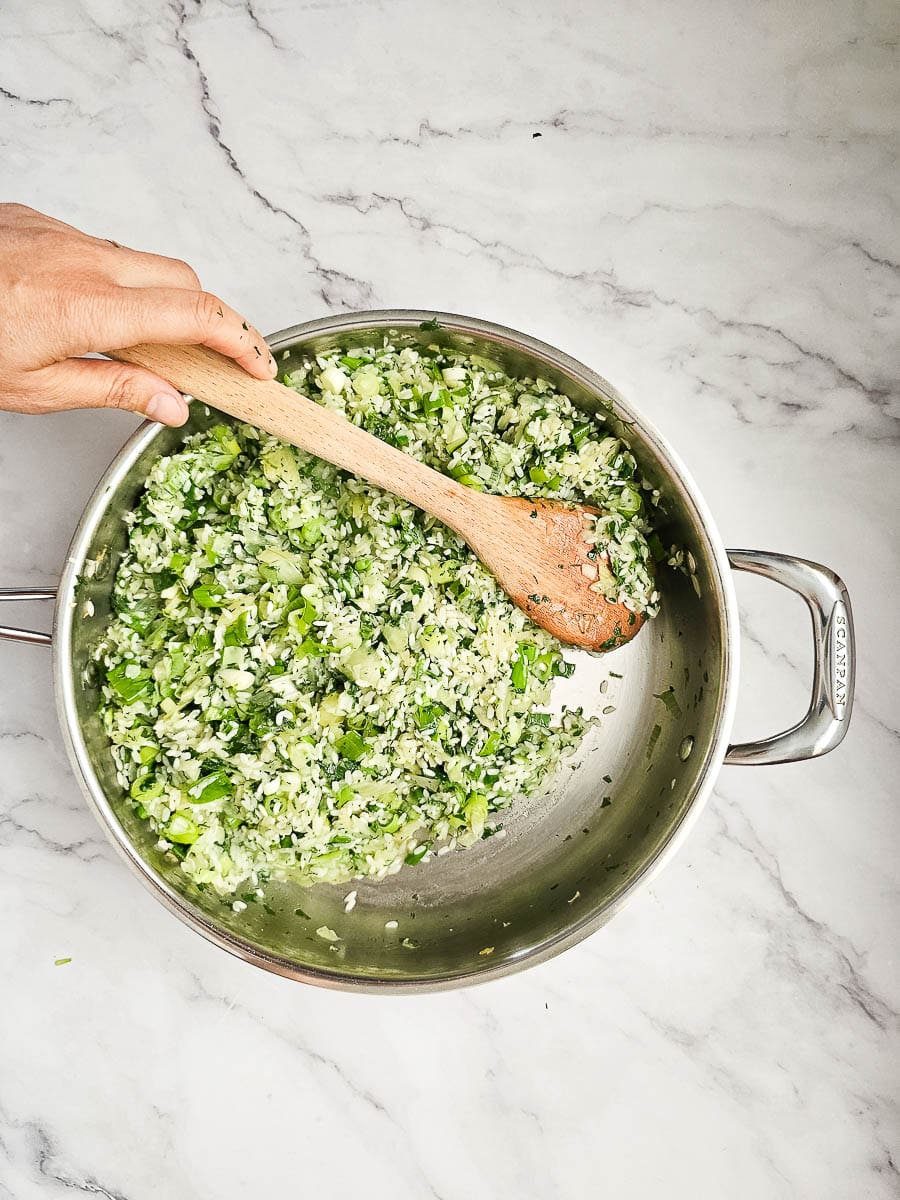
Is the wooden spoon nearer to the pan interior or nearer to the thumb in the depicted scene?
the thumb

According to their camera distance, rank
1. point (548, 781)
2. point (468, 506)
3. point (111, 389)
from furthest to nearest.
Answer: point (548, 781)
point (468, 506)
point (111, 389)

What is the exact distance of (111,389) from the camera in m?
1.59

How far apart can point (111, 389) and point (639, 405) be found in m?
1.10

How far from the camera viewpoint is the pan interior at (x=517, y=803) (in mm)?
1703

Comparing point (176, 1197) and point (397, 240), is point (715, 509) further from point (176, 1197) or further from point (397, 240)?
A: point (176, 1197)

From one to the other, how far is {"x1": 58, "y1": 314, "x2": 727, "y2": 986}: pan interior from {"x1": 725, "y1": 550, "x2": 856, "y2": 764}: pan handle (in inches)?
4.2

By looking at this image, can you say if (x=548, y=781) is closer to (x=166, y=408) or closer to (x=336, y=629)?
(x=336, y=629)

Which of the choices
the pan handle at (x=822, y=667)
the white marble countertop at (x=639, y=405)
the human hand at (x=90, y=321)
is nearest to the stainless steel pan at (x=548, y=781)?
the pan handle at (x=822, y=667)

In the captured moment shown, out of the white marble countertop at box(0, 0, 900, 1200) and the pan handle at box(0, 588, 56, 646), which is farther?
the white marble countertop at box(0, 0, 900, 1200)

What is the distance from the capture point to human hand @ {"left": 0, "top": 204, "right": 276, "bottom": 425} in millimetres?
1462

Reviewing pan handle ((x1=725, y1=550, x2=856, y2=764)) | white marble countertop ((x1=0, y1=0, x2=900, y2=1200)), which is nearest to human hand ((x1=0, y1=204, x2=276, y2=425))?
white marble countertop ((x1=0, y1=0, x2=900, y2=1200))

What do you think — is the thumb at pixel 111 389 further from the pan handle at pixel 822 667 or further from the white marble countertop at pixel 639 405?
the pan handle at pixel 822 667

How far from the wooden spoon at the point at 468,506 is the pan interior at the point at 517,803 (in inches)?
5.5

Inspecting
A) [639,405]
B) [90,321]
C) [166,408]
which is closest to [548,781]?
[639,405]
